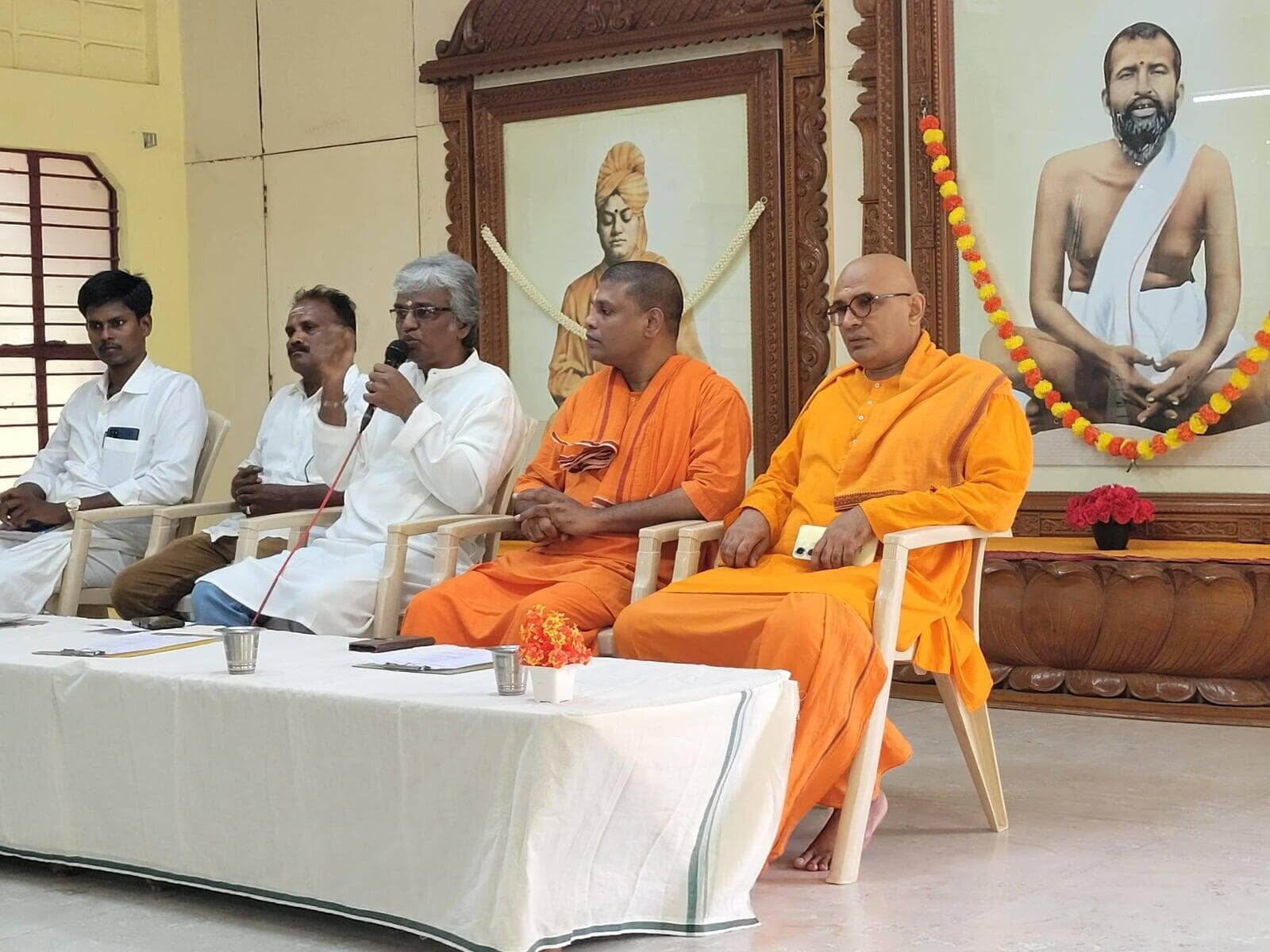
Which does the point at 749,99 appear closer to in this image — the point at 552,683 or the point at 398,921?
the point at 552,683

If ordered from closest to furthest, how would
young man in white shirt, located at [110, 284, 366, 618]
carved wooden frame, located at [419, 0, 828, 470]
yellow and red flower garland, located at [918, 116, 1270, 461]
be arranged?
young man in white shirt, located at [110, 284, 366, 618], yellow and red flower garland, located at [918, 116, 1270, 461], carved wooden frame, located at [419, 0, 828, 470]

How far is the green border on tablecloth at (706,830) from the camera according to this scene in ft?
10.4

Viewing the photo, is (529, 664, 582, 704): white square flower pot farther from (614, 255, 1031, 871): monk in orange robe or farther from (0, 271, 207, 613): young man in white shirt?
(0, 271, 207, 613): young man in white shirt

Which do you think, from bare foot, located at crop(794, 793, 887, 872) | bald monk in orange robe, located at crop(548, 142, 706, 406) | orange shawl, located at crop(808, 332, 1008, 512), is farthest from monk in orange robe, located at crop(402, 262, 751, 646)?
bald monk in orange robe, located at crop(548, 142, 706, 406)

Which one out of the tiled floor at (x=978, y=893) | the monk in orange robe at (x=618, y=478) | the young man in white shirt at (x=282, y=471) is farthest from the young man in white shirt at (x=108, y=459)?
the tiled floor at (x=978, y=893)

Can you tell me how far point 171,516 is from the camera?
18.1 feet

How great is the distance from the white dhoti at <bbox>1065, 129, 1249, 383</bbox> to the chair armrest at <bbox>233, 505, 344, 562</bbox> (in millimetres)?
2720

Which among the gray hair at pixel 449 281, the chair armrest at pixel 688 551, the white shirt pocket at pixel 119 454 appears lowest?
the chair armrest at pixel 688 551

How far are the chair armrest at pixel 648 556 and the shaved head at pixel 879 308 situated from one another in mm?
641

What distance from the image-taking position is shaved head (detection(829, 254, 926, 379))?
4223 millimetres

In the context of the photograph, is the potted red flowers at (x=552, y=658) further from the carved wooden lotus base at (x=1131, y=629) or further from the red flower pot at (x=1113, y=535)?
the red flower pot at (x=1113, y=535)

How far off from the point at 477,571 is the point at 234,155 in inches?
177

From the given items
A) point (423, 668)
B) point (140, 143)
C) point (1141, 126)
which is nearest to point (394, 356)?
point (423, 668)

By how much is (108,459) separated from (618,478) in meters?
2.15
